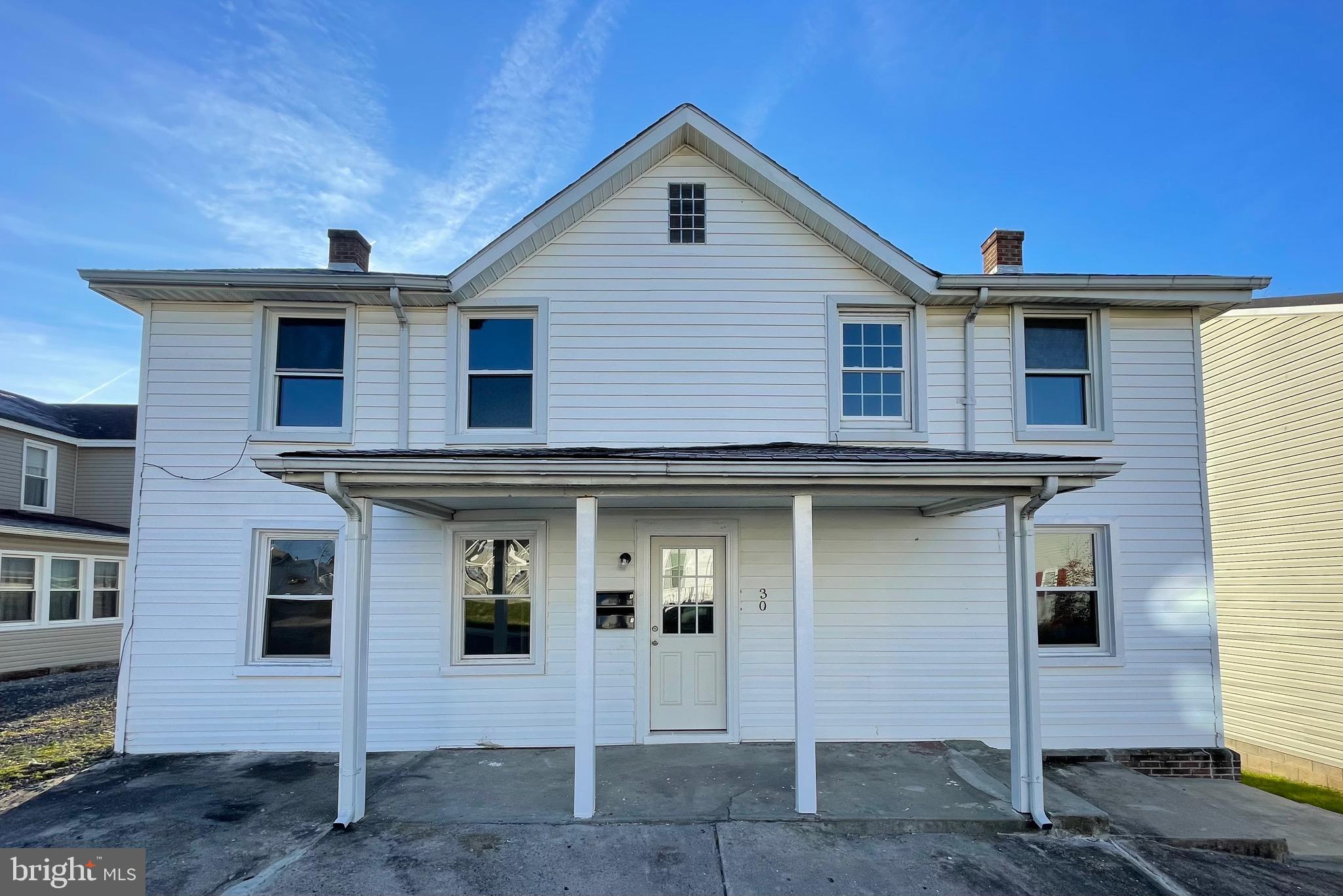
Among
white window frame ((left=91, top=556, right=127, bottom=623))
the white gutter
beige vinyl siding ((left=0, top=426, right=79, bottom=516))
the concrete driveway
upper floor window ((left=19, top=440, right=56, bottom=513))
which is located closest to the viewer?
the concrete driveway

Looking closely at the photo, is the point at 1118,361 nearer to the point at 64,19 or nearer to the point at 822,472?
the point at 822,472

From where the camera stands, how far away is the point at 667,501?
6.80 metres

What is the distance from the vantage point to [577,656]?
5.21 meters

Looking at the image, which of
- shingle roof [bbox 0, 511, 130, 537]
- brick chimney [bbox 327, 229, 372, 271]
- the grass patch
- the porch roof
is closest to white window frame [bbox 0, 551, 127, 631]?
shingle roof [bbox 0, 511, 130, 537]

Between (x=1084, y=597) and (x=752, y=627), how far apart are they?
375 centimetres

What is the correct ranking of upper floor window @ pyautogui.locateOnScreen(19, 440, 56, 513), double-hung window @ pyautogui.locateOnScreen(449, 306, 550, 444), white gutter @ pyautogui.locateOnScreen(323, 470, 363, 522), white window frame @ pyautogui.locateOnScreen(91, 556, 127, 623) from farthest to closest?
1. upper floor window @ pyautogui.locateOnScreen(19, 440, 56, 513)
2. white window frame @ pyautogui.locateOnScreen(91, 556, 127, 623)
3. double-hung window @ pyautogui.locateOnScreen(449, 306, 550, 444)
4. white gutter @ pyautogui.locateOnScreen(323, 470, 363, 522)

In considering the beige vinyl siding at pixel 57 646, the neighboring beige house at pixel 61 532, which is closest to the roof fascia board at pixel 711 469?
the neighboring beige house at pixel 61 532

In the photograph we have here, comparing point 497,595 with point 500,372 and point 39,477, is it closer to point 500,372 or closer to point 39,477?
point 500,372

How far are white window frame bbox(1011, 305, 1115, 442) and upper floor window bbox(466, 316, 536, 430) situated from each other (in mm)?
5446

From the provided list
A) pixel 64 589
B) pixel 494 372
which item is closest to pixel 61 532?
pixel 64 589

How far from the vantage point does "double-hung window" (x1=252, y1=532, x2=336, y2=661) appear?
725cm

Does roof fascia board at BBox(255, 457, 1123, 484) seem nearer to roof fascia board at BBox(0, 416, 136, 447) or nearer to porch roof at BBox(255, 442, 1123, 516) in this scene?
porch roof at BBox(255, 442, 1123, 516)

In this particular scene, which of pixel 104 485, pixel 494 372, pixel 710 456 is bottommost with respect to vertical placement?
pixel 710 456

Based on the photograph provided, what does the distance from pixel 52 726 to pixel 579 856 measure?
806cm
